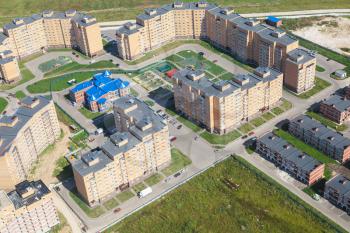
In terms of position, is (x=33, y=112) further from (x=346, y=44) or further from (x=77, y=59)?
(x=346, y=44)

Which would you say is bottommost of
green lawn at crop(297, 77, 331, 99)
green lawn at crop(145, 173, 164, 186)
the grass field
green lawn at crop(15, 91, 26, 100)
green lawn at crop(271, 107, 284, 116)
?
the grass field

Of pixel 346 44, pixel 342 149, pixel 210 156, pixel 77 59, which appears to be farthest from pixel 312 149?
pixel 77 59

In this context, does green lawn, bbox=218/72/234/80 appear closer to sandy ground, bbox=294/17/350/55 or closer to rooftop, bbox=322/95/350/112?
rooftop, bbox=322/95/350/112

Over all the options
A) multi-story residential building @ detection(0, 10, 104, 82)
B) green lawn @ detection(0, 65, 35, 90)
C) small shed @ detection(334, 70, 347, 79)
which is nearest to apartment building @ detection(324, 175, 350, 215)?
small shed @ detection(334, 70, 347, 79)

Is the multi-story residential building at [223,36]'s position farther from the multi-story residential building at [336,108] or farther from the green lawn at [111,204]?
the green lawn at [111,204]

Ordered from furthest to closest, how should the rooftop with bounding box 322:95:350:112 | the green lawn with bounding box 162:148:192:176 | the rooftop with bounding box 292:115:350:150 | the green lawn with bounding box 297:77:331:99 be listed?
the green lawn with bounding box 297:77:331:99 → the rooftop with bounding box 322:95:350:112 → the green lawn with bounding box 162:148:192:176 → the rooftop with bounding box 292:115:350:150

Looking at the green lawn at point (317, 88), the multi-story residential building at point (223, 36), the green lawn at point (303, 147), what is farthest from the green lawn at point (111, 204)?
the multi-story residential building at point (223, 36)

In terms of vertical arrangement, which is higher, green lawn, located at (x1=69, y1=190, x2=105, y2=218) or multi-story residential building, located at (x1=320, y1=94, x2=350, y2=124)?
multi-story residential building, located at (x1=320, y1=94, x2=350, y2=124)
